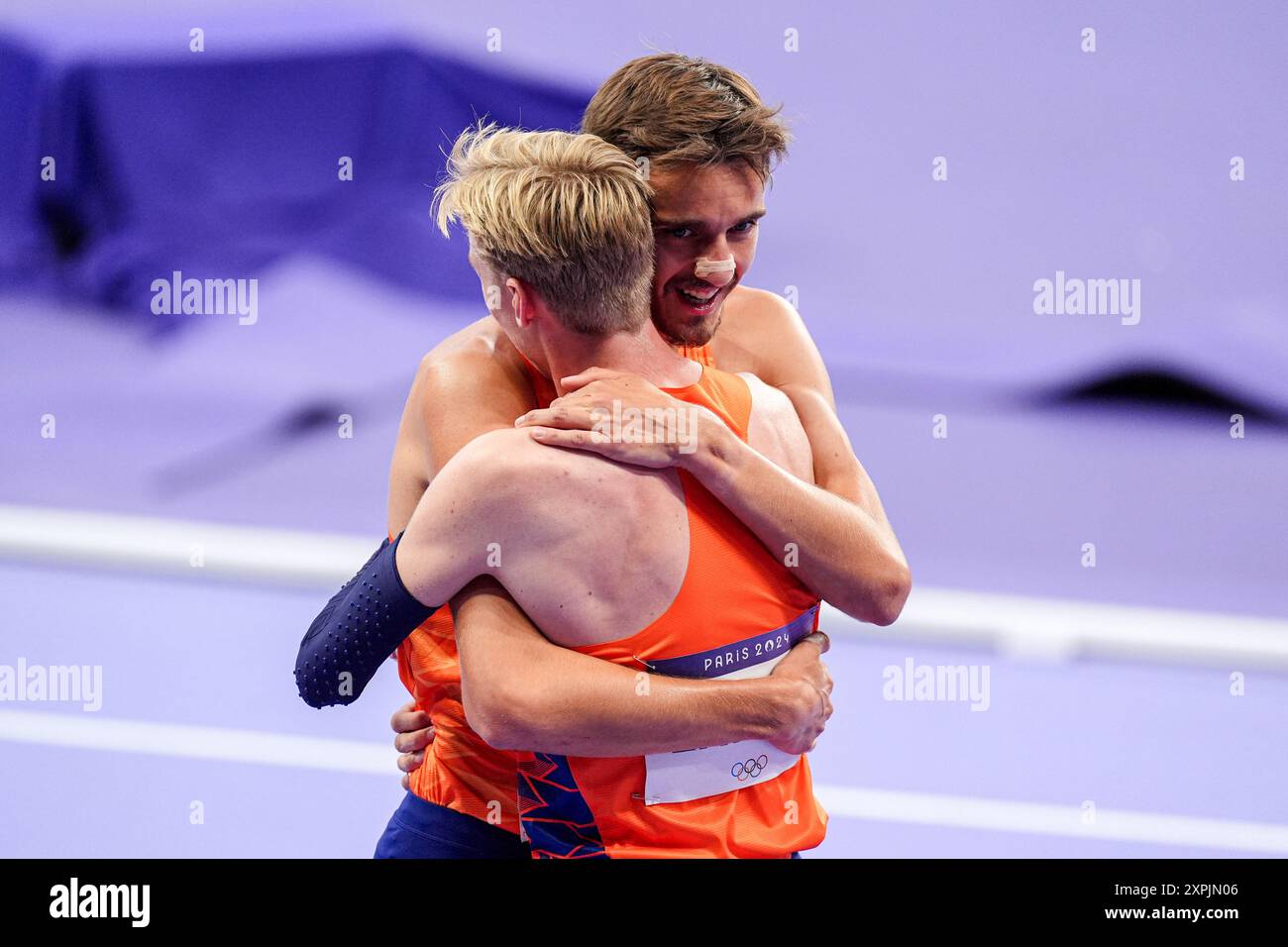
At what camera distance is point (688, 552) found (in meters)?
2.04

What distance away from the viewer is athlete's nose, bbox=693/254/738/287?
8.20ft

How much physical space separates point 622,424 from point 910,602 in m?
4.66

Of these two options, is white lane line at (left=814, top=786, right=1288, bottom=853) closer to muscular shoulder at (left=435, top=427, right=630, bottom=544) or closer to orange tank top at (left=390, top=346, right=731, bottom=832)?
orange tank top at (left=390, top=346, right=731, bottom=832)

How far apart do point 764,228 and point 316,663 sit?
6.75 metres

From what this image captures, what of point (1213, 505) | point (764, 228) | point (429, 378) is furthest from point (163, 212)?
point (429, 378)

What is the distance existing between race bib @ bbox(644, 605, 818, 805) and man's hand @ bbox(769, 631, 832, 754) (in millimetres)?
23

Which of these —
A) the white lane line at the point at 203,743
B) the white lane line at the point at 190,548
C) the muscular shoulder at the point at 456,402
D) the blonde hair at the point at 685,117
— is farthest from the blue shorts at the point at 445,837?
the white lane line at the point at 190,548

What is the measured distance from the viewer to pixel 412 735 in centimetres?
260

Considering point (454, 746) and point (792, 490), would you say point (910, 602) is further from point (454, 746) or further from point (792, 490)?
point (792, 490)

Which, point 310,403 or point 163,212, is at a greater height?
point 163,212

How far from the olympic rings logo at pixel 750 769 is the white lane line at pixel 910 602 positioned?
4120mm

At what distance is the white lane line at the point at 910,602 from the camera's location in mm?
6141

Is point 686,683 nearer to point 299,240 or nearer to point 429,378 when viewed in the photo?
point 429,378

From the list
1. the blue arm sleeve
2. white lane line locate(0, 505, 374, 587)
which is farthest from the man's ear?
white lane line locate(0, 505, 374, 587)
